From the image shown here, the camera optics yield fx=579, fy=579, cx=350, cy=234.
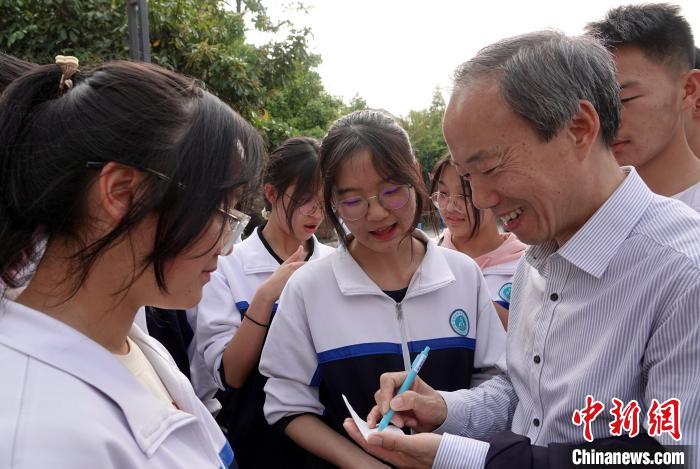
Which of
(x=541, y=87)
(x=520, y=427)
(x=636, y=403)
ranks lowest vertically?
(x=520, y=427)

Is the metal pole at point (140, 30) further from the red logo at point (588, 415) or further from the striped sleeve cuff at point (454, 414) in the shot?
the red logo at point (588, 415)

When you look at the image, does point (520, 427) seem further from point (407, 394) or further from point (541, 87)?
point (541, 87)

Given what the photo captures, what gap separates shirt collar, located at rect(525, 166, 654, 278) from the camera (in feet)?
4.94

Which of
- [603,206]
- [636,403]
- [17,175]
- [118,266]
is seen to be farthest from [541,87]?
[17,175]

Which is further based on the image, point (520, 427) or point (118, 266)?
point (520, 427)

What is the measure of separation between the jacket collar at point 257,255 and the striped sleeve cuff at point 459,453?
145cm

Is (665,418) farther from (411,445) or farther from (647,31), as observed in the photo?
(647,31)

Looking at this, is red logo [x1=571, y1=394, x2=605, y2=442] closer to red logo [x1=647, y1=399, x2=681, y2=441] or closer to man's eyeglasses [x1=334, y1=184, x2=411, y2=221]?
red logo [x1=647, y1=399, x2=681, y2=441]

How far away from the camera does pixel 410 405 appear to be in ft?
5.78

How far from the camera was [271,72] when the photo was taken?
845 cm

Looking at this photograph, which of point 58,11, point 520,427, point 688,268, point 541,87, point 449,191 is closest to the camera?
point 688,268

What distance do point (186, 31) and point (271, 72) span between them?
1.80 metres

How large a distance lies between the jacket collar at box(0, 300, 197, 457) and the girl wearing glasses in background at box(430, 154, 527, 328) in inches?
85.5

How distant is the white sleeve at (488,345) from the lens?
2127 mm
